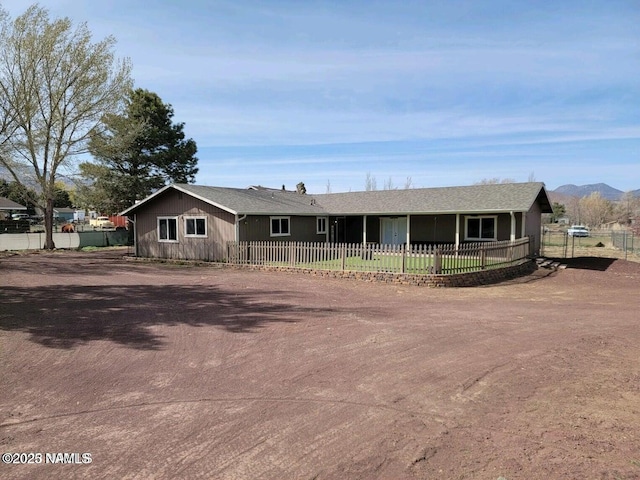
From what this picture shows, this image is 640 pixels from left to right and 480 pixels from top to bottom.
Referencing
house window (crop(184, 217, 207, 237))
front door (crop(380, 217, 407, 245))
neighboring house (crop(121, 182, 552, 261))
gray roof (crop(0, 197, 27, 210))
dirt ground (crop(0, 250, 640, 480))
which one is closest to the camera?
dirt ground (crop(0, 250, 640, 480))

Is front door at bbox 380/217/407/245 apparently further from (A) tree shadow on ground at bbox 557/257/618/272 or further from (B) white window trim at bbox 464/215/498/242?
(A) tree shadow on ground at bbox 557/257/618/272

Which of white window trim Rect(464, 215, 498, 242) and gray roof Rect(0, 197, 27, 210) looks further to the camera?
gray roof Rect(0, 197, 27, 210)

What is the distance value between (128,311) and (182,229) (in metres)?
13.9

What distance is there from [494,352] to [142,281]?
11.9m

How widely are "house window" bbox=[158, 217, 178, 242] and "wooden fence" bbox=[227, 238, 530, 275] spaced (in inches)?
180

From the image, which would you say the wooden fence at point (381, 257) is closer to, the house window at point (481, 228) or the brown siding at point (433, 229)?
the house window at point (481, 228)

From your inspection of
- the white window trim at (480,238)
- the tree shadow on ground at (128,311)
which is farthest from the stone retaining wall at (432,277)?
the white window trim at (480,238)

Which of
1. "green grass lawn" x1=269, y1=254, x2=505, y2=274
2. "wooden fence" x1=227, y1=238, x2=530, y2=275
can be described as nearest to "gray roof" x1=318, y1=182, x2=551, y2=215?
→ "wooden fence" x1=227, y1=238, x2=530, y2=275

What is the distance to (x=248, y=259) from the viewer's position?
65.0 feet

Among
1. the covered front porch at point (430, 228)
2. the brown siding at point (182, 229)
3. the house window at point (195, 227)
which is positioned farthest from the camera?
the covered front porch at point (430, 228)

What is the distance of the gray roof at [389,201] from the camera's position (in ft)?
70.8

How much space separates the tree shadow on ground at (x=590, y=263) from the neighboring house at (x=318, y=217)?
1.89 metres

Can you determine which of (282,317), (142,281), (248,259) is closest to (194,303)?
(282,317)

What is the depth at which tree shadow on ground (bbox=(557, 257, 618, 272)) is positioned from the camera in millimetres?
21219
